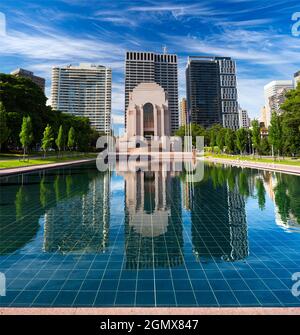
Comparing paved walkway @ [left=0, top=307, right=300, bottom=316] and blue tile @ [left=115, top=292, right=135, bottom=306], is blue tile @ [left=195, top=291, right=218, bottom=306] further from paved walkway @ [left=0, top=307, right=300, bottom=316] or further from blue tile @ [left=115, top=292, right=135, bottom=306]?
blue tile @ [left=115, top=292, right=135, bottom=306]

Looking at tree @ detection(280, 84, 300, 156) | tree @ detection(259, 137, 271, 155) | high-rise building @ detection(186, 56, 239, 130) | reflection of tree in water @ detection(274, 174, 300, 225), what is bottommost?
reflection of tree in water @ detection(274, 174, 300, 225)

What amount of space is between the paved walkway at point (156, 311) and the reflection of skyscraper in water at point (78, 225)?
8.47ft

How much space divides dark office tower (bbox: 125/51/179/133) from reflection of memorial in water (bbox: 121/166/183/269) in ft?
389

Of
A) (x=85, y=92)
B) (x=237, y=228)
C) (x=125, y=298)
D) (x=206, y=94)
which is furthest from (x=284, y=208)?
(x=206, y=94)

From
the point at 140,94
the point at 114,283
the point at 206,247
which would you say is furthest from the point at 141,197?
the point at 140,94

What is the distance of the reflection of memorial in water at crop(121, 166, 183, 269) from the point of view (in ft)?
18.4

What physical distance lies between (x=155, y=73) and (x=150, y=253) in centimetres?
13994

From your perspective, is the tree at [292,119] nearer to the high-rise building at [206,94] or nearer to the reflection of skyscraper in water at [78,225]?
the reflection of skyscraper in water at [78,225]

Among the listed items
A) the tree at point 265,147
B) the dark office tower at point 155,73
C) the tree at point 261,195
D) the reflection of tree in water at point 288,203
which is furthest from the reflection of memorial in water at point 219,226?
the dark office tower at point 155,73

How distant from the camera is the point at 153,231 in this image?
7.56m

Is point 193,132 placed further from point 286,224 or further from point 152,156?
point 286,224

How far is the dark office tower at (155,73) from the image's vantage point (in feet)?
427

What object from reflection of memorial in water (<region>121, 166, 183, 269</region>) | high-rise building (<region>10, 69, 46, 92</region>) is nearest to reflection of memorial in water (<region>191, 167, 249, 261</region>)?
reflection of memorial in water (<region>121, 166, 183, 269</region>)

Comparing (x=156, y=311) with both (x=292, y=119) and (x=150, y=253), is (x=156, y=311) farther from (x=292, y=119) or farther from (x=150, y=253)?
(x=292, y=119)
